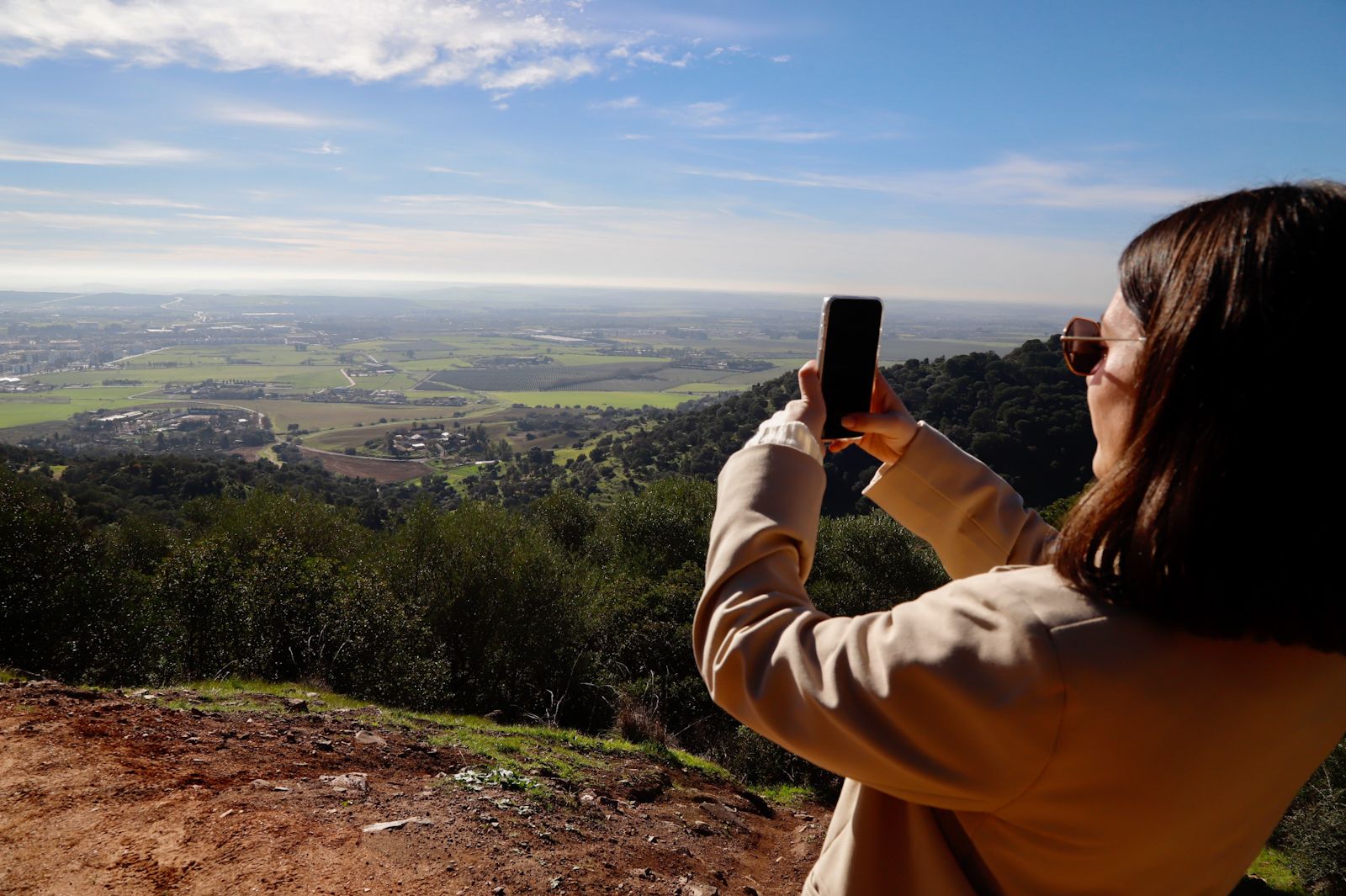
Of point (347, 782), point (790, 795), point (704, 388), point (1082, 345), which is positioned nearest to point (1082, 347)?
point (1082, 345)

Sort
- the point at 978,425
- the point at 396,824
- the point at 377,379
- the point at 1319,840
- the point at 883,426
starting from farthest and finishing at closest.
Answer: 1. the point at 377,379
2. the point at 978,425
3. the point at 1319,840
4. the point at 396,824
5. the point at 883,426

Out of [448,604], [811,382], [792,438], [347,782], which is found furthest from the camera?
[448,604]

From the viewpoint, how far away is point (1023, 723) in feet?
2.87

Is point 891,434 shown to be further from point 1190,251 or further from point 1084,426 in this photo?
point 1084,426

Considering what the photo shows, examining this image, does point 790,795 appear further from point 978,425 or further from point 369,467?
point 369,467

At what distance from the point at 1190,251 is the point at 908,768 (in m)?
0.81

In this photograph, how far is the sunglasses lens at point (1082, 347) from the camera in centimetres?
129

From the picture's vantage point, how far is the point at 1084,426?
3212 centimetres

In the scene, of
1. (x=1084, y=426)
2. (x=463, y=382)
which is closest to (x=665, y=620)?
(x=1084, y=426)

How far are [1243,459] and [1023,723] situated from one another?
405 mm

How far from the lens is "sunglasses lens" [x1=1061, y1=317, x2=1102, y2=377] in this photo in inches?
50.6

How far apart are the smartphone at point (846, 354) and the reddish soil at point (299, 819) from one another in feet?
12.4

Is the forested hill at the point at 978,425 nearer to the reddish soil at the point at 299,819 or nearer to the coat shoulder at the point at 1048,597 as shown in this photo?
the reddish soil at the point at 299,819

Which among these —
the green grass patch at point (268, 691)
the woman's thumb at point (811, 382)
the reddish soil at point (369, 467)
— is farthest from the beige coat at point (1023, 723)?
the reddish soil at point (369, 467)
